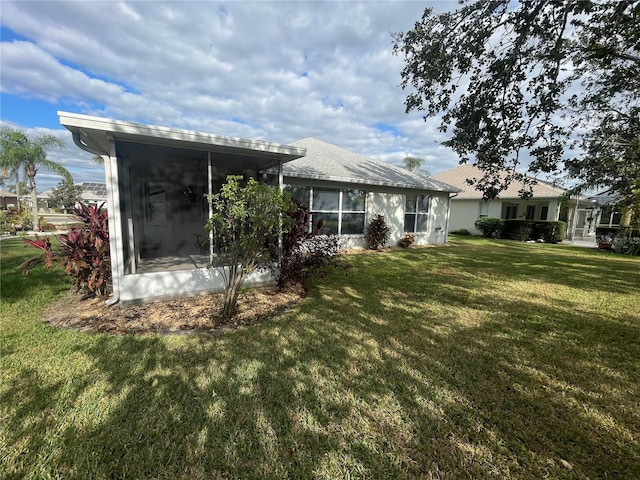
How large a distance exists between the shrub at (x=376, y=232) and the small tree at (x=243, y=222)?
7.35 m

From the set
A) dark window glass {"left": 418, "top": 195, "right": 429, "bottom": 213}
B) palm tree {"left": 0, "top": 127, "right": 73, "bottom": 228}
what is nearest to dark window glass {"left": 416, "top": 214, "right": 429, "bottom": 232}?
dark window glass {"left": 418, "top": 195, "right": 429, "bottom": 213}

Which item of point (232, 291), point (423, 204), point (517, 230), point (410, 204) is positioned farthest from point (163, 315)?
point (517, 230)

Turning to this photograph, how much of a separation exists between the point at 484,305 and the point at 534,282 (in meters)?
2.98

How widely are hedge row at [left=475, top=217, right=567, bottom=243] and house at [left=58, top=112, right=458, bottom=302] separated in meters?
6.86

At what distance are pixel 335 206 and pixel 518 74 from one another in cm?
636

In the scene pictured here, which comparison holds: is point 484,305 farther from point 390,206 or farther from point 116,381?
point 390,206

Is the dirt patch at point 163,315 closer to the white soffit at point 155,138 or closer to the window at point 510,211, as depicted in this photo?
the white soffit at point 155,138

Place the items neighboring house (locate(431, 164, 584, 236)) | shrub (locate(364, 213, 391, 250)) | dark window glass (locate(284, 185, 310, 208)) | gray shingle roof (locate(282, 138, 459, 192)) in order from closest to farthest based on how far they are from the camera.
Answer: dark window glass (locate(284, 185, 310, 208)) → gray shingle roof (locate(282, 138, 459, 192)) → shrub (locate(364, 213, 391, 250)) → neighboring house (locate(431, 164, 584, 236))

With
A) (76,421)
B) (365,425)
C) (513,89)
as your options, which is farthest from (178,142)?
(513,89)

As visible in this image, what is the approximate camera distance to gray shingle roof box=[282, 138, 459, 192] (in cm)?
988

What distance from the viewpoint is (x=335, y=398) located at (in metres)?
2.61

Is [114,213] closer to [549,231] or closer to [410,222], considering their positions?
[410,222]

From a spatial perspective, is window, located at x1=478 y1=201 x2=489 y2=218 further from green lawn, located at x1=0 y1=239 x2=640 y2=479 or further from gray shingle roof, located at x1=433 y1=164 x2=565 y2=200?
green lawn, located at x1=0 y1=239 x2=640 y2=479

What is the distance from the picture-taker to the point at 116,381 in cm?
276
